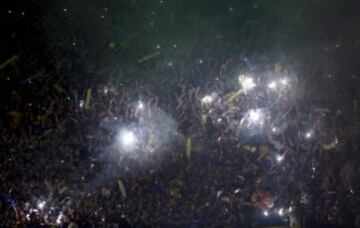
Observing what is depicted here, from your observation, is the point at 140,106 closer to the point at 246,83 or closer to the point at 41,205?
the point at 246,83

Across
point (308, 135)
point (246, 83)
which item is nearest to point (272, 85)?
point (246, 83)

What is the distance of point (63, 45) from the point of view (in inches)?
137

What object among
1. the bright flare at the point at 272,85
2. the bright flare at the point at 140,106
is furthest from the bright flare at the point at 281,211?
the bright flare at the point at 140,106

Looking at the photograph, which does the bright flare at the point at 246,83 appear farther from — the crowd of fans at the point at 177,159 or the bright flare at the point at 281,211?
the bright flare at the point at 281,211

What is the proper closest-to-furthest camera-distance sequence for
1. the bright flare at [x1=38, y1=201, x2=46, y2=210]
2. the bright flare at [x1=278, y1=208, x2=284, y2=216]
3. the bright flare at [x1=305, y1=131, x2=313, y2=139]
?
1. the bright flare at [x1=38, y1=201, x2=46, y2=210]
2. the bright flare at [x1=278, y1=208, x2=284, y2=216]
3. the bright flare at [x1=305, y1=131, x2=313, y2=139]

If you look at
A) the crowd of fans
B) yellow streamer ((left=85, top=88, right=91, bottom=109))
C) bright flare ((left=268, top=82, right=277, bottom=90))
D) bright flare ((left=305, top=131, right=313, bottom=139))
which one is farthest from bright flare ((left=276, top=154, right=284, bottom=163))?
yellow streamer ((left=85, top=88, right=91, bottom=109))

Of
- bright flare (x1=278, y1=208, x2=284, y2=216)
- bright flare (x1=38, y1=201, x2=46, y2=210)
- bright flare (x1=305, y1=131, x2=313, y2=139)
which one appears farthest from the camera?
bright flare (x1=305, y1=131, x2=313, y2=139)

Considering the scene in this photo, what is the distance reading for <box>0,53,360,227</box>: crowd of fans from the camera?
3229 millimetres

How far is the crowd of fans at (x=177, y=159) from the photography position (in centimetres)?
323

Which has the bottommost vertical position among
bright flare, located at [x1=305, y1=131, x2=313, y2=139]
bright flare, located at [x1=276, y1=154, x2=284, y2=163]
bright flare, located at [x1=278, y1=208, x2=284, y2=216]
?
bright flare, located at [x1=278, y1=208, x2=284, y2=216]

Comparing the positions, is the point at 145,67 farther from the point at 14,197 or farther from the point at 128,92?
the point at 14,197

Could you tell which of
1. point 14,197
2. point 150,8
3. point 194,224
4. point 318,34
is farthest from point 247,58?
point 14,197

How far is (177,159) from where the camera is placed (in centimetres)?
337

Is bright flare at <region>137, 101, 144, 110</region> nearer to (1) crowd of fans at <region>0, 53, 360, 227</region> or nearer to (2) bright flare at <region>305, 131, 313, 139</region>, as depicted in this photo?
(1) crowd of fans at <region>0, 53, 360, 227</region>
